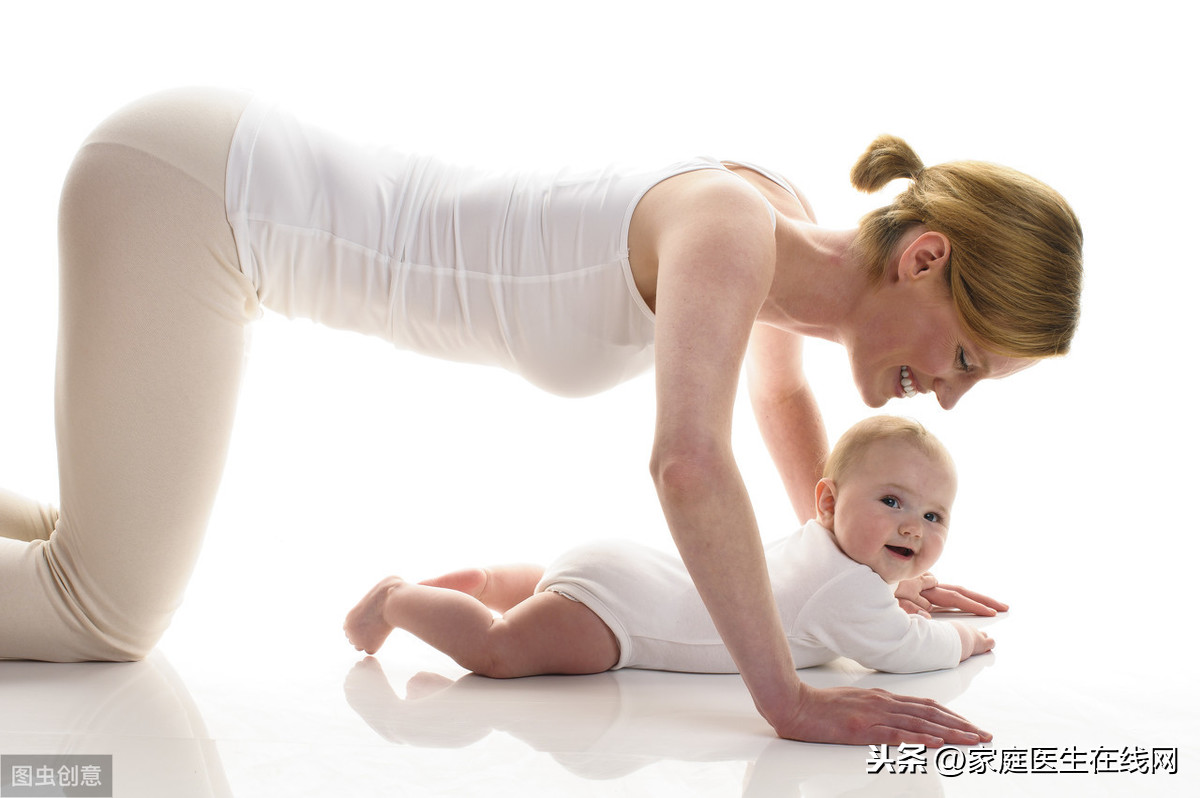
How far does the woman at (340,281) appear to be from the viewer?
60.1 inches

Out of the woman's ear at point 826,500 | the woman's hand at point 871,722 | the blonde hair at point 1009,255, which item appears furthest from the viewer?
the woman's ear at point 826,500

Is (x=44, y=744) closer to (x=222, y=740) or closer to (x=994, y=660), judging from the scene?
(x=222, y=740)

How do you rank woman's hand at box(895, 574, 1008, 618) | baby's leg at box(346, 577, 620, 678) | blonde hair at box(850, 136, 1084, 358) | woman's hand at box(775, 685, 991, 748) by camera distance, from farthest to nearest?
1. woman's hand at box(895, 574, 1008, 618)
2. baby's leg at box(346, 577, 620, 678)
3. blonde hair at box(850, 136, 1084, 358)
4. woman's hand at box(775, 685, 991, 748)

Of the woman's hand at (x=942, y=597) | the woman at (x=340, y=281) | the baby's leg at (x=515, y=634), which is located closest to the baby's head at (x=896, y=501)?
the woman at (x=340, y=281)

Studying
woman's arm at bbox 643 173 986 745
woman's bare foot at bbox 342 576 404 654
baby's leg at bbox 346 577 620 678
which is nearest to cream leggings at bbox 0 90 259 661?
woman's bare foot at bbox 342 576 404 654

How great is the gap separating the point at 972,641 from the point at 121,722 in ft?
4.27

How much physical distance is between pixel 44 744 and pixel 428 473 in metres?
1.87

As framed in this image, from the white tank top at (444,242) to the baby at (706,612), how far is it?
35cm

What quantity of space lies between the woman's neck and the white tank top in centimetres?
19

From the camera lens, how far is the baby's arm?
1788 mm

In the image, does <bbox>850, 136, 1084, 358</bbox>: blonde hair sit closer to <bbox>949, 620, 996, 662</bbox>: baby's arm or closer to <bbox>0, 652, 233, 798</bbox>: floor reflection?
<bbox>949, 620, 996, 662</bbox>: baby's arm

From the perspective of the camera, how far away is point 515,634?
1.64 metres

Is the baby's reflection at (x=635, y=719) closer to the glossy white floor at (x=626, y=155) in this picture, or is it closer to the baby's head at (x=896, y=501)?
the baby's head at (x=896, y=501)

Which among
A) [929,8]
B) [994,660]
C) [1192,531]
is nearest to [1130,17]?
[929,8]
